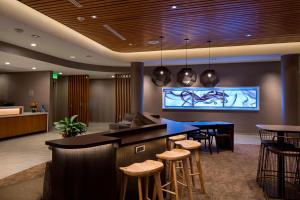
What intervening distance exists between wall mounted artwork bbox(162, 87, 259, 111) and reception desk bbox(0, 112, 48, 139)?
17.4ft

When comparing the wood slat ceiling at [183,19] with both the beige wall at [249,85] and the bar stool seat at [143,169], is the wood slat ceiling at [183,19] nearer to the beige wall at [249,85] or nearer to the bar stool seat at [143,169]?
the beige wall at [249,85]

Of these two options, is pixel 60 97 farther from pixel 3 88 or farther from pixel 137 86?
pixel 137 86

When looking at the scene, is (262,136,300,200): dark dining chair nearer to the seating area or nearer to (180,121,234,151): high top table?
the seating area

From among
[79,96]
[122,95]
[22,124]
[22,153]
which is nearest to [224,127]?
[22,153]

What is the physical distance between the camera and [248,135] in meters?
8.90

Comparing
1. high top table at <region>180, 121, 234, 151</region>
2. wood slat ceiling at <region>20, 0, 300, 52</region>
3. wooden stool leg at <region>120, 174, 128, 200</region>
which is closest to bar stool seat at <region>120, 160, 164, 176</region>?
wooden stool leg at <region>120, 174, 128, 200</region>

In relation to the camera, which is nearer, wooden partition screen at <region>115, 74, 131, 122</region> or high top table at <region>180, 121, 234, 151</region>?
high top table at <region>180, 121, 234, 151</region>

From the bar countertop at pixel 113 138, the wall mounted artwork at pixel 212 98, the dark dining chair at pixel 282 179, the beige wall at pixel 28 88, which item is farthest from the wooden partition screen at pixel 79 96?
the dark dining chair at pixel 282 179

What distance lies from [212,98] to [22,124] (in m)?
7.68

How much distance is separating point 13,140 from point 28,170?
405cm

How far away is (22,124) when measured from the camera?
8.44 metres

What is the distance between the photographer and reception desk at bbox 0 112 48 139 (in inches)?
304

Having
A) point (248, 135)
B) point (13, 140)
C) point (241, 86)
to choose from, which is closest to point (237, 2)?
point (241, 86)

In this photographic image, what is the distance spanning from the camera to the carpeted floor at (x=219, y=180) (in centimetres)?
240
